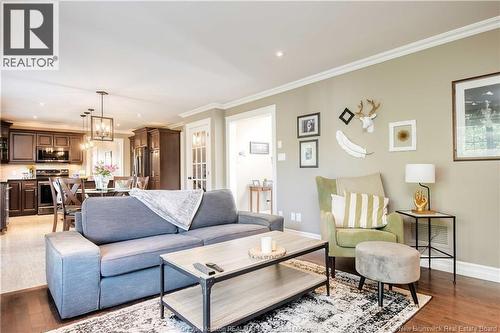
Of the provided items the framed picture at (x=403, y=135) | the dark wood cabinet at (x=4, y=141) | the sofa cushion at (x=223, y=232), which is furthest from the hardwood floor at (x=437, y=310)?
the dark wood cabinet at (x=4, y=141)

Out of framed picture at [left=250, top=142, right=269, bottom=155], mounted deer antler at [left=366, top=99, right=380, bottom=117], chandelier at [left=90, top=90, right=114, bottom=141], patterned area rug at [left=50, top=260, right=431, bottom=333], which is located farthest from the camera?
framed picture at [left=250, top=142, right=269, bottom=155]

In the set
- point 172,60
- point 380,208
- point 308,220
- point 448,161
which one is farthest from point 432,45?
point 172,60

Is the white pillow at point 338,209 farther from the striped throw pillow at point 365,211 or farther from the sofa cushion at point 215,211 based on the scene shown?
the sofa cushion at point 215,211

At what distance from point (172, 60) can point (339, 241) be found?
2.90 metres

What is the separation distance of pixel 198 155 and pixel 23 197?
4724 millimetres

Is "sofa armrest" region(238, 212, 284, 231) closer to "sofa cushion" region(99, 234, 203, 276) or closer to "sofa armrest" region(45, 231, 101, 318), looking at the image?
"sofa cushion" region(99, 234, 203, 276)

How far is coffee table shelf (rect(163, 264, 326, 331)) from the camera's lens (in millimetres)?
1678

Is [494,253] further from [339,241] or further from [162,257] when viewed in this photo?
[162,257]

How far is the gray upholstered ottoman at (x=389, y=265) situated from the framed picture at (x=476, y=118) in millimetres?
1413

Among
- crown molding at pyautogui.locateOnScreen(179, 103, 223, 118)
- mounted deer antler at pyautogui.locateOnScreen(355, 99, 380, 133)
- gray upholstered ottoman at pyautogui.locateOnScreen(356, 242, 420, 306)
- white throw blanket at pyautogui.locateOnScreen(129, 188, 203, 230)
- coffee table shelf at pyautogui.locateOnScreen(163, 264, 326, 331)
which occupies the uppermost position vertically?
crown molding at pyautogui.locateOnScreen(179, 103, 223, 118)

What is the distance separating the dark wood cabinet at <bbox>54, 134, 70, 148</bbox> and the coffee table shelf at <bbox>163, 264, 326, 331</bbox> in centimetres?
794

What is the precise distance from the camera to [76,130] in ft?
28.0

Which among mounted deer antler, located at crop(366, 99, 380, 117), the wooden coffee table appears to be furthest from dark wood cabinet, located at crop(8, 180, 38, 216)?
mounted deer antler, located at crop(366, 99, 380, 117)

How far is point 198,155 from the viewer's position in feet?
21.5
